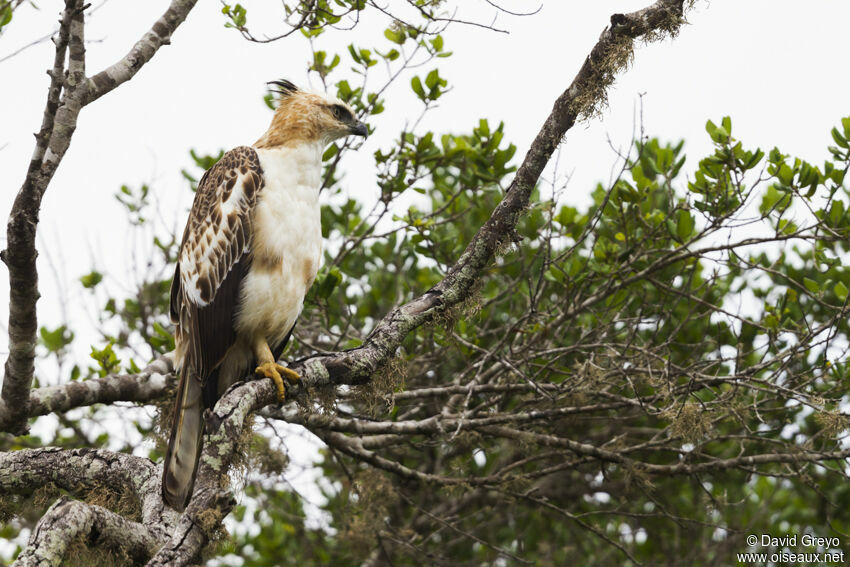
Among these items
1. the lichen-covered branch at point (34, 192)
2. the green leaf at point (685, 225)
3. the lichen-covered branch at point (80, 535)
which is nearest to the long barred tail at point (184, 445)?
the lichen-covered branch at point (80, 535)

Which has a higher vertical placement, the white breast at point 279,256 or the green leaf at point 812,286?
the green leaf at point 812,286

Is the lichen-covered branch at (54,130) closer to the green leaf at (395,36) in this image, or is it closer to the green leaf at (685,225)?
the green leaf at (395,36)

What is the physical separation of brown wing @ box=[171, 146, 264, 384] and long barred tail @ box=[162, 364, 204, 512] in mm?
84

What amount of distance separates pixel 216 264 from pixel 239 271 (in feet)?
0.41

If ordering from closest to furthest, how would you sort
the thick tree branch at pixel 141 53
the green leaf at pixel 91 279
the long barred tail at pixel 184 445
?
the thick tree branch at pixel 141 53
the long barred tail at pixel 184 445
the green leaf at pixel 91 279

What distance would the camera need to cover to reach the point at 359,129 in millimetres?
5000

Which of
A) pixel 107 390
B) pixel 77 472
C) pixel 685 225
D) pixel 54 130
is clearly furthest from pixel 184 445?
pixel 685 225

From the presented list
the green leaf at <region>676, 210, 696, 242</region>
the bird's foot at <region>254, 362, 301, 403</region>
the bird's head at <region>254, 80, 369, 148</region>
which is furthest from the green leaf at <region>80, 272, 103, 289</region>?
the green leaf at <region>676, 210, 696, 242</region>

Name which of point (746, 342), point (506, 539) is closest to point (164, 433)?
point (506, 539)

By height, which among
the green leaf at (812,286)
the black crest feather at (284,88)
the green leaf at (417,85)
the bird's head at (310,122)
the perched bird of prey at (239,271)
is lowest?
the perched bird of prey at (239,271)

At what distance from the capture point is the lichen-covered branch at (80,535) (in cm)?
273

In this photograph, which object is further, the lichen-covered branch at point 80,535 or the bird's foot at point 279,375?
the bird's foot at point 279,375

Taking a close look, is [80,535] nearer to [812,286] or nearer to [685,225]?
[685,225]

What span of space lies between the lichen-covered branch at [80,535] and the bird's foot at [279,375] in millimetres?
778
